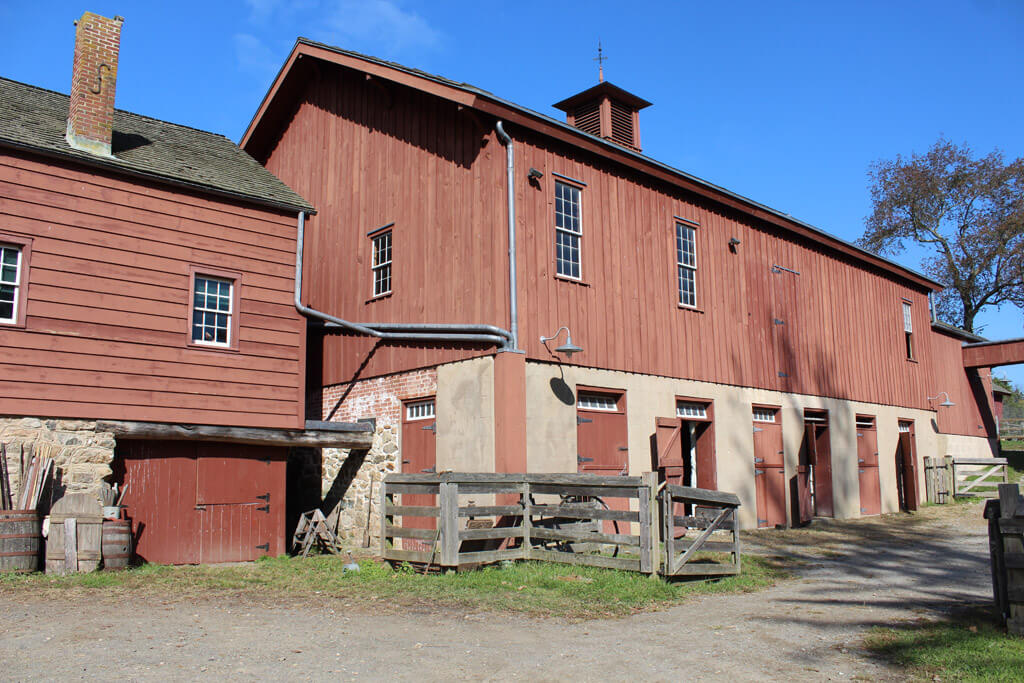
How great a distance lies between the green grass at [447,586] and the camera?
8.72 m

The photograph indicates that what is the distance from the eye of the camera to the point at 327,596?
949cm

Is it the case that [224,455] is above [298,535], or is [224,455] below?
above

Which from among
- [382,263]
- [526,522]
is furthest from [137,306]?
[526,522]

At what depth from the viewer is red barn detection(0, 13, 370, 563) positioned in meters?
11.9

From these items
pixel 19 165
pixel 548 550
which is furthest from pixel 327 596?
pixel 19 165

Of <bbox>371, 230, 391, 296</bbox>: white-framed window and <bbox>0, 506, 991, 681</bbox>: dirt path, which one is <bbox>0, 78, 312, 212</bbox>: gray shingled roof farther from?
<bbox>0, 506, 991, 681</bbox>: dirt path

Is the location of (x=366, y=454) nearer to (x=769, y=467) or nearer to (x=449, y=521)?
(x=449, y=521)

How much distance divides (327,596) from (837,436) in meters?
13.7

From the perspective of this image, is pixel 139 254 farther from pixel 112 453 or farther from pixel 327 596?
pixel 327 596

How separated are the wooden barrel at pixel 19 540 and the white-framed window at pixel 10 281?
2.78 meters

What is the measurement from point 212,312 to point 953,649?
446 inches

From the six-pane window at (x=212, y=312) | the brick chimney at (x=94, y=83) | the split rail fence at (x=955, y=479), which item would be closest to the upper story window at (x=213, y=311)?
the six-pane window at (x=212, y=312)

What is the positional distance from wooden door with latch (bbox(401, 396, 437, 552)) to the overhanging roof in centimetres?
477

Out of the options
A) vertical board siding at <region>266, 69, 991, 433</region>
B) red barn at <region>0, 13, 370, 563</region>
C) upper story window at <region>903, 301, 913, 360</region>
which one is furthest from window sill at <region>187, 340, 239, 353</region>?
upper story window at <region>903, 301, 913, 360</region>
